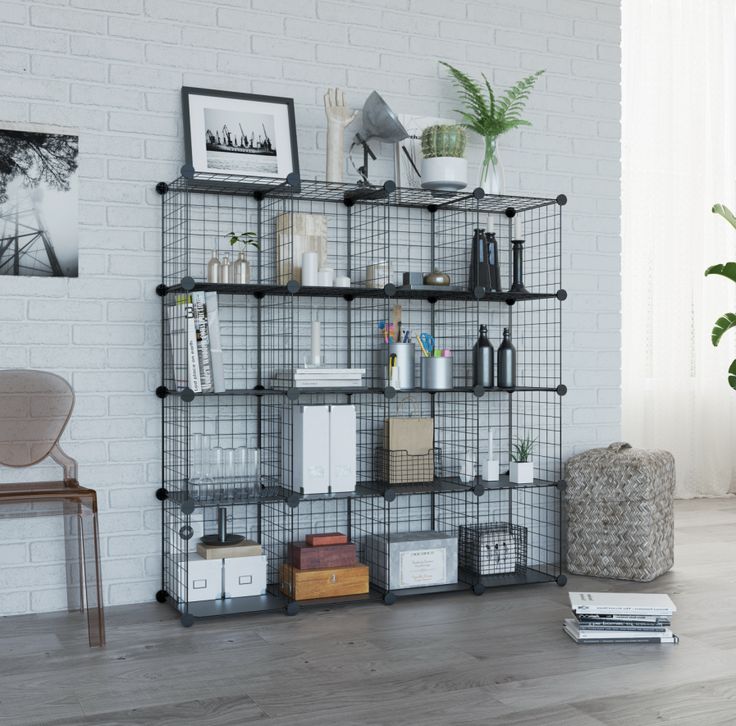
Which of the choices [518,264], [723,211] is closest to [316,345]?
[518,264]

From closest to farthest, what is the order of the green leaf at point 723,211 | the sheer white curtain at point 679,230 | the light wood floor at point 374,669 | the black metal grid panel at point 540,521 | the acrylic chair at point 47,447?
the light wood floor at point 374,669
the acrylic chair at point 47,447
the black metal grid panel at point 540,521
the green leaf at point 723,211
the sheer white curtain at point 679,230

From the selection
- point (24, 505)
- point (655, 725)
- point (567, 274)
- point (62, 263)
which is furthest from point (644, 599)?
point (62, 263)

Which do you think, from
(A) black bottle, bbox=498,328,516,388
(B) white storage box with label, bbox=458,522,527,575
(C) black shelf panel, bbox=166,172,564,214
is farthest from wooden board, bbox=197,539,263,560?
(C) black shelf panel, bbox=166,172,564,214

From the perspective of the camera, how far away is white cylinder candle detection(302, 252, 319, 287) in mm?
3354

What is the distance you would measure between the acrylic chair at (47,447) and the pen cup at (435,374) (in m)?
1.24

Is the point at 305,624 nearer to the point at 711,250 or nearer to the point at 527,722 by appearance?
the point at 527,722

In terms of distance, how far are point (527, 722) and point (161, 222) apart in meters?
2.09

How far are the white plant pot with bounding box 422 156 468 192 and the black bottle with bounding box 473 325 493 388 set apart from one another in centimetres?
55

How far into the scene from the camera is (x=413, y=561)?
350 cm

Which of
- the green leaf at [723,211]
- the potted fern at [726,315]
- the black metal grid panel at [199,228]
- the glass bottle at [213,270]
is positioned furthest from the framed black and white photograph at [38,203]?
the potted fern at [726,315]

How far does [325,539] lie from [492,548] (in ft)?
2.21

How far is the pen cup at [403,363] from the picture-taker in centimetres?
349

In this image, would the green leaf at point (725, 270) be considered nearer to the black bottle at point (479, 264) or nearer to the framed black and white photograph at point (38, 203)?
the black bottle at point (479, 264)

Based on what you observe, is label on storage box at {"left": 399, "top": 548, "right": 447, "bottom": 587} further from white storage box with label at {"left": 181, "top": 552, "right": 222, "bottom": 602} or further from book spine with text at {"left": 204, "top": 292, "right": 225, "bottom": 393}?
book spine with text at {"left": 204, "top": 292, "right": 225, "bottom": 393}
